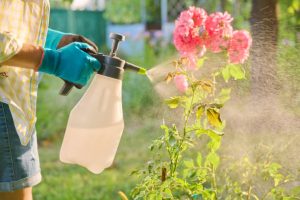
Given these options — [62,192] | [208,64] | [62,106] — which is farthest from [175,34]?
[62,106]

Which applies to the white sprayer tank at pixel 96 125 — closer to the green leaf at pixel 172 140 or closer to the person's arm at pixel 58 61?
the person's arm at pixel 58 61

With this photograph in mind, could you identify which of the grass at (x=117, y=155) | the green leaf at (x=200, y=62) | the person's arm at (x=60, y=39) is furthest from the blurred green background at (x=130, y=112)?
the person's arm at (x=60, y=39)

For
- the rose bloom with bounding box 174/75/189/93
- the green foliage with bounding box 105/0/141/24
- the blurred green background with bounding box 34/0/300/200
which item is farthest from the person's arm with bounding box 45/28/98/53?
the green foliage with bounding box 105/0/141/24

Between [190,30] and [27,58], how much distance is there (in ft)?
2.42

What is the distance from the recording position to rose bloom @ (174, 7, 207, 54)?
245cm

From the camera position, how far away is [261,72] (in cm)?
279

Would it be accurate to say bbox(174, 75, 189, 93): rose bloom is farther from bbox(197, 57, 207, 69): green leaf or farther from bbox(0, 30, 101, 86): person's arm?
bbox(0, 30, 101, 86): person's arm

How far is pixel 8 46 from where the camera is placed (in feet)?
6.08

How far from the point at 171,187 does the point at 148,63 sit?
5161 mm

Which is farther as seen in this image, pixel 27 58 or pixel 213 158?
pixel 213 158

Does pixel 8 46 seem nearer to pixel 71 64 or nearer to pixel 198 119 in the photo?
pixel 71 64

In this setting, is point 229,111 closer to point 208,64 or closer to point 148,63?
point 208,64

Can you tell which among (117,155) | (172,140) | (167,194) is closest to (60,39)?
(172,140)

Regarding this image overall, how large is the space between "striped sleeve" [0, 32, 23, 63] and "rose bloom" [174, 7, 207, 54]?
742 mm
